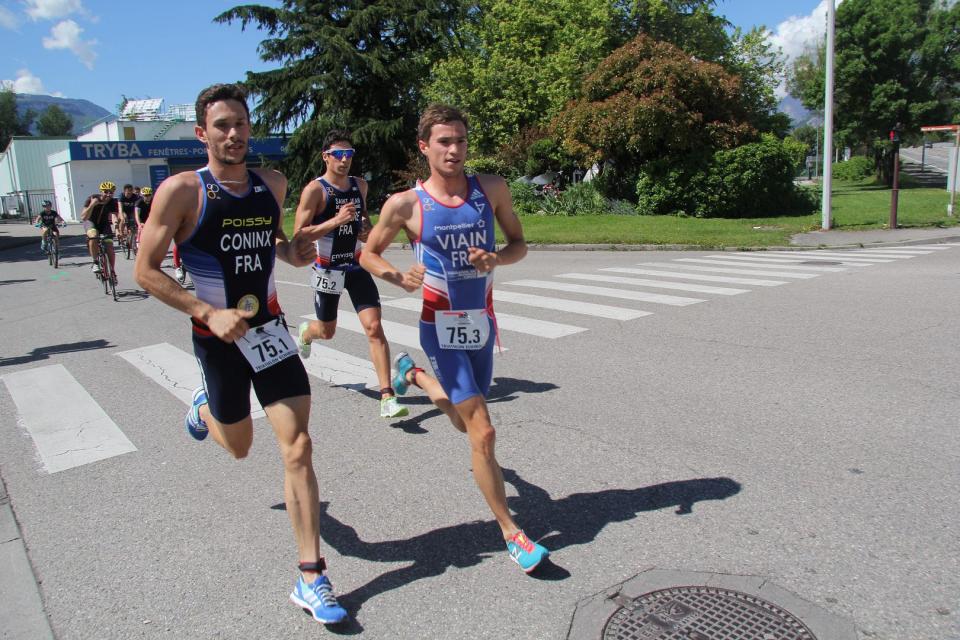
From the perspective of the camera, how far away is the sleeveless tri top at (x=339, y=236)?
19.9 ft

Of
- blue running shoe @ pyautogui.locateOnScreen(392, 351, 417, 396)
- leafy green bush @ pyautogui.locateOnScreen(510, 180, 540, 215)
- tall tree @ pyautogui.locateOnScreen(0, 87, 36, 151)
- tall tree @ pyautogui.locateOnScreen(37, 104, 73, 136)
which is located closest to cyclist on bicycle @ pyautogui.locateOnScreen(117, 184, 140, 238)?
leafy green bush @ pyautogui.locateOnScreen(510, 180, 540, 215)

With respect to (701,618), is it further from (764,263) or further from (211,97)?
(764,263)

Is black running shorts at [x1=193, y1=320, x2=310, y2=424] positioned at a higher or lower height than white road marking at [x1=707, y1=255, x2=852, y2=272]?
higher

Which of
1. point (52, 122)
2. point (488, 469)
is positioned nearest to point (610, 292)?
point (488, 469)

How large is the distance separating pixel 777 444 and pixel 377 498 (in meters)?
2.58

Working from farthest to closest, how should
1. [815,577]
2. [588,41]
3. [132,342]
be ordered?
[588,41] < [132,342] < [815,577]

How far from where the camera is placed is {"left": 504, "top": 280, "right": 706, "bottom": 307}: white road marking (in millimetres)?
10258

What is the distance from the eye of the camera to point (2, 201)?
68188 mm

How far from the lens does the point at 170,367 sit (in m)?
7.73

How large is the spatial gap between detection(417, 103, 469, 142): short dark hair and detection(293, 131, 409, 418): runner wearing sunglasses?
2313 mm

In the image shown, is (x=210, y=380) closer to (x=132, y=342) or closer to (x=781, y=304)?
(x=132, y=342)

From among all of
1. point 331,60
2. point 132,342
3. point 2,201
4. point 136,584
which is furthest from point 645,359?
point 2,201

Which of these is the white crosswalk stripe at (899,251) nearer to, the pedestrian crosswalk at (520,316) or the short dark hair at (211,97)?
the pedestrian crosswalk at (520,316)

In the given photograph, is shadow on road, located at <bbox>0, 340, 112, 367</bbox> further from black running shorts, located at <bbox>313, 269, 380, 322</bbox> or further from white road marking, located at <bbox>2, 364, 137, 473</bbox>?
black running shorts, located at <bbox>313, 269, 380, 322</bbox>
